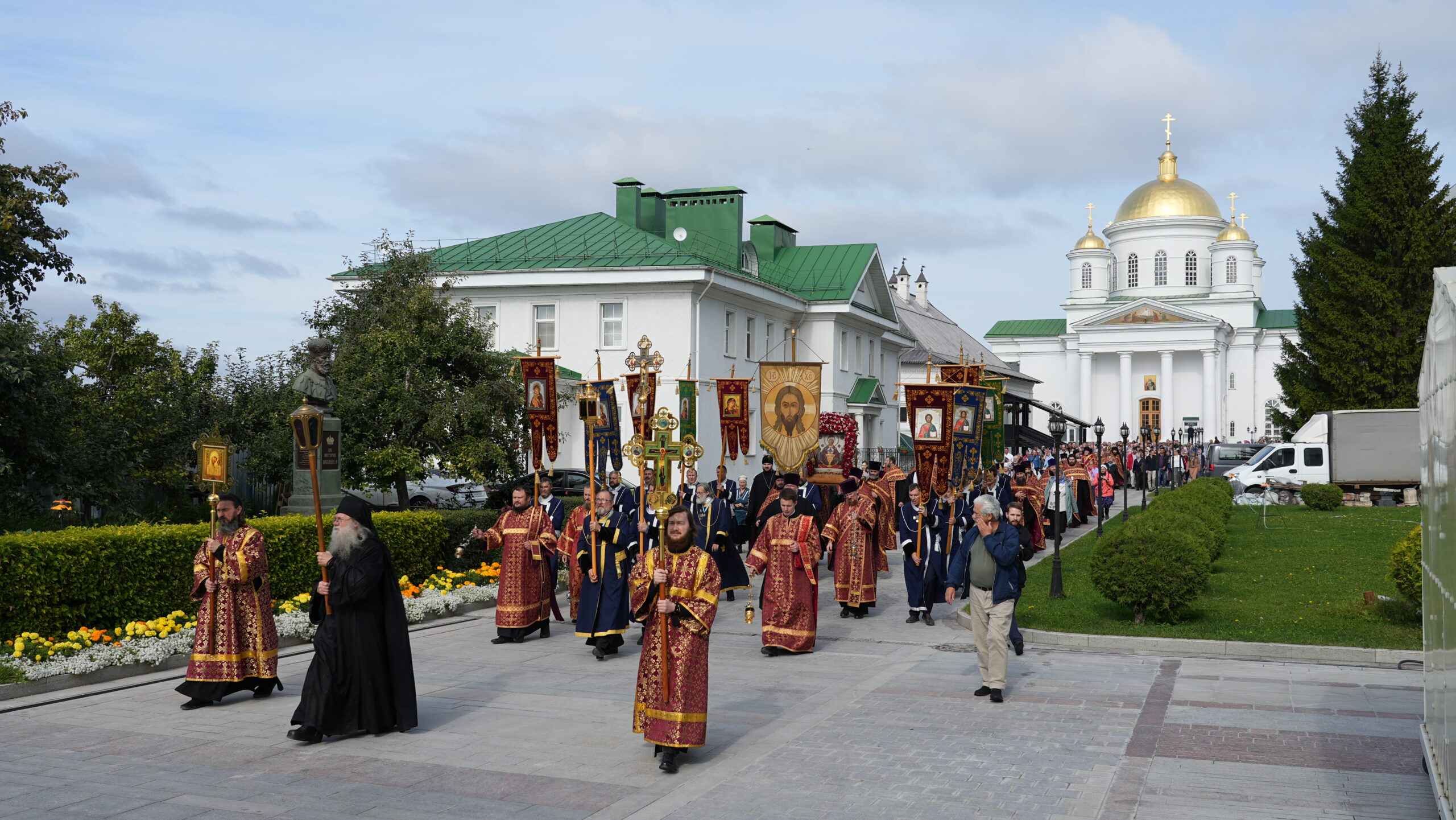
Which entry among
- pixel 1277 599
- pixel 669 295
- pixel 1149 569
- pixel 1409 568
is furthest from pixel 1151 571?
pixel 669 295

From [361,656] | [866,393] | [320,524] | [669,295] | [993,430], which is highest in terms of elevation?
[669,295]

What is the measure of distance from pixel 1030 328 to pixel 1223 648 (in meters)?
81.9

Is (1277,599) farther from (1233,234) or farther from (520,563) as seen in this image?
(1233,234)

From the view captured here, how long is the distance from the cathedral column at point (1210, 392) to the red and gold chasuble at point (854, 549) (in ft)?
231

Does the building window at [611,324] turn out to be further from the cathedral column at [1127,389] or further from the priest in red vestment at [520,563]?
the cathedral column at [1127,389]

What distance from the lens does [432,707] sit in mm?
9430

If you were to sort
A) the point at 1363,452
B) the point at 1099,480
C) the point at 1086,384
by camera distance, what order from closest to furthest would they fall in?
the point at 1099,480 < the point at 1363,452 < the point at 1086,384

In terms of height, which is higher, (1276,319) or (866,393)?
(1276,319)

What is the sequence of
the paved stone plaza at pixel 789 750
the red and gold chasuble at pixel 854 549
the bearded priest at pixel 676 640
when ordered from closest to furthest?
the paved stone plaza at pixel 789 750 < the bearded priest at pixel 676 640 < the red and gold chasuble at pixel 854 549

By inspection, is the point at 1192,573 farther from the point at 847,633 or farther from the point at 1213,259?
the point at 1213,259

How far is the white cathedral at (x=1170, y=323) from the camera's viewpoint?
265 feet

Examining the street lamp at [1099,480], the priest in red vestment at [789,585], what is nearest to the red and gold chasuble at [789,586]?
the priest in red vestment at [789,585]

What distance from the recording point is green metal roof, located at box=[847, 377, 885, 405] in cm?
4338

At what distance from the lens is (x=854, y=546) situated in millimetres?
14773
